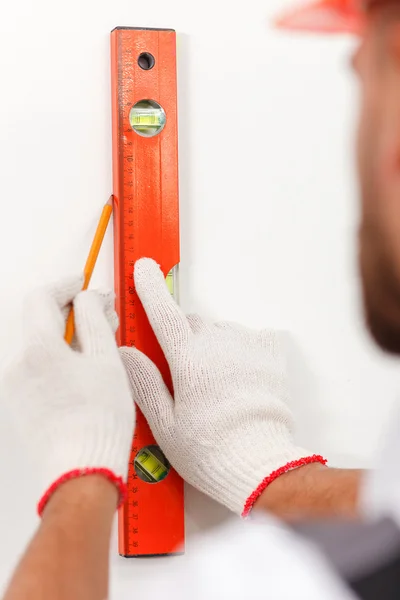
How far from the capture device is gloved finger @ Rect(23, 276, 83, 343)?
84cm

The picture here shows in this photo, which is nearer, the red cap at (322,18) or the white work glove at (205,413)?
the red cap at (322,18)

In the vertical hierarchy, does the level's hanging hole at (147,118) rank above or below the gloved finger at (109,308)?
above

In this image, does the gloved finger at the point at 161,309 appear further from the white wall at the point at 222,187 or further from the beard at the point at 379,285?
the beard at the point at 379,285

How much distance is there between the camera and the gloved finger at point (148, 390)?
3.13 ft

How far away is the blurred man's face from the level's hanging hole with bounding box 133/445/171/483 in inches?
27.6

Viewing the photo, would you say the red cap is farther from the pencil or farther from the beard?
the pencil

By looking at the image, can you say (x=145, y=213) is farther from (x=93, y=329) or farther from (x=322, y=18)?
(x=322, y=18)

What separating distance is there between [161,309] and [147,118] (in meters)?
0.23

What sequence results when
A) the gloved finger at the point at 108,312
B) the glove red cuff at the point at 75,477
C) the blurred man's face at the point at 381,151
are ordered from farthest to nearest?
the gloved finger at the point at 108,312, the glove red cuff at the point at 75,477, the blurred man's face at the point at 381,151

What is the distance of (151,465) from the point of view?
3.26 ft

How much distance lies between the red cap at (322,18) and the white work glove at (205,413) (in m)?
0.60

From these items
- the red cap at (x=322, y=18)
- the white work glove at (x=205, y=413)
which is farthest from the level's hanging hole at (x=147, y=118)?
the red cap at (x=322, y=18)

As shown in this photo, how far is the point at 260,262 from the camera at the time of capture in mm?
1047

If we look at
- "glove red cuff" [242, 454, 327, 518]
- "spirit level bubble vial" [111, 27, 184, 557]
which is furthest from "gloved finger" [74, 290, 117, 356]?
"glove red cuff" [242, 454, 327, 518]
